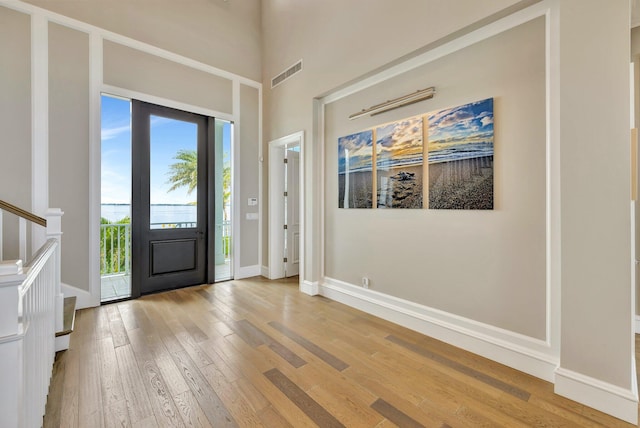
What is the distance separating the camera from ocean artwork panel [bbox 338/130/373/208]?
3.32 m

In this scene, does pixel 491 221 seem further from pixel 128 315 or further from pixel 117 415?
pixel 128 315

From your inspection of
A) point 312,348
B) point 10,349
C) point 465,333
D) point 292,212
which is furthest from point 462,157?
point 292,212

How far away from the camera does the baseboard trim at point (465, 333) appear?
2.10 metres

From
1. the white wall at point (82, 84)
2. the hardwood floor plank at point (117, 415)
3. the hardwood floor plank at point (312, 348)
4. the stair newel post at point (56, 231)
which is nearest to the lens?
the hardwood floor plank at point (117, 415)

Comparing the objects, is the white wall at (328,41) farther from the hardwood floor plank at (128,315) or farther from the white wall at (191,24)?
the hardwood floor plank at (128,315)

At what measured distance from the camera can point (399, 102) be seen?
9.59ft

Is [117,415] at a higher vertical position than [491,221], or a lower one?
lower

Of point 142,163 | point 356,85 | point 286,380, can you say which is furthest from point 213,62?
point 286,380

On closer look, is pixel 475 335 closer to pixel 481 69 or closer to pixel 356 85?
pixel 481 69

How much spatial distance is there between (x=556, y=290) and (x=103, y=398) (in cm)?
325

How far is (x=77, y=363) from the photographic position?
7.34ft

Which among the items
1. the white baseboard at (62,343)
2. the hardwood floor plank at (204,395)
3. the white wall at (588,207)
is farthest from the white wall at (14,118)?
the white wall at (588,207)

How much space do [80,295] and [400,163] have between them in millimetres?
4198

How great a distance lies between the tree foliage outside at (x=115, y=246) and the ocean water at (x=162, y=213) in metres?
0.10
